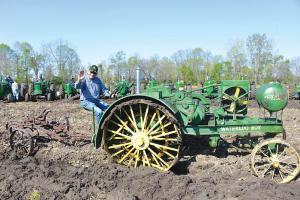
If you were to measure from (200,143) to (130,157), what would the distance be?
162cm

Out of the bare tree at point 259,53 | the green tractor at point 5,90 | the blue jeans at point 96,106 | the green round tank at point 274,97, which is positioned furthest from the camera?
the bare tree at point 259,53

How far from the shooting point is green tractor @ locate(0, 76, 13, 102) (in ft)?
61.0

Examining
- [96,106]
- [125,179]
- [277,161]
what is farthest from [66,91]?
[277,161]

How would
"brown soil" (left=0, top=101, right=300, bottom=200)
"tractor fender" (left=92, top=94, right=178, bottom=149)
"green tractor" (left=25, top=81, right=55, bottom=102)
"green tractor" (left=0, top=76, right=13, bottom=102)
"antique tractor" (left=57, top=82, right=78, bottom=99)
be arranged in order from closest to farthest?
"brown soil" (left=0, top=101, right=300, bottom=200)
"tractor fender" (left=92, top=94, right=178, bottom=149)
"green tractor" (left=0, top=76, right=13, bottom=102)
"green tractor" (left=25, top=81, right=55, bottom=102)
"antique tractor" (left=57, top=82, right=78, bottom=99)

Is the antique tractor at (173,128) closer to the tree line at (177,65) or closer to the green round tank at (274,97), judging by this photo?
the green round tank at (274,97)

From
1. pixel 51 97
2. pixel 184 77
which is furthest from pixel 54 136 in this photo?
pixel 184 77

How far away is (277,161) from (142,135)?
1.94 m

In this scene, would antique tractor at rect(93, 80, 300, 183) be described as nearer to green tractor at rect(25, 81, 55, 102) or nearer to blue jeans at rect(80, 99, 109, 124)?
blue jeans at rect(80, 99, 109, 124)

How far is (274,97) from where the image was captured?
17.8 ft

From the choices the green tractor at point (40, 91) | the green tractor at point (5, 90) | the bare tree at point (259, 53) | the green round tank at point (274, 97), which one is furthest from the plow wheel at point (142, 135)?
the bare tree at point (259, 53)

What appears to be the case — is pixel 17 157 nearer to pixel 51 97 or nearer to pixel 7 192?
pixel 7 192

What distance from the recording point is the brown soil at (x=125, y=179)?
14.8ft

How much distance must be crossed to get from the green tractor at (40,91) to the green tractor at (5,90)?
0.95 m

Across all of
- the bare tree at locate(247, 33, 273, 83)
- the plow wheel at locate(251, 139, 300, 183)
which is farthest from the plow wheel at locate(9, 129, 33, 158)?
the bare tree at locate(247, 33, 273, 83)
